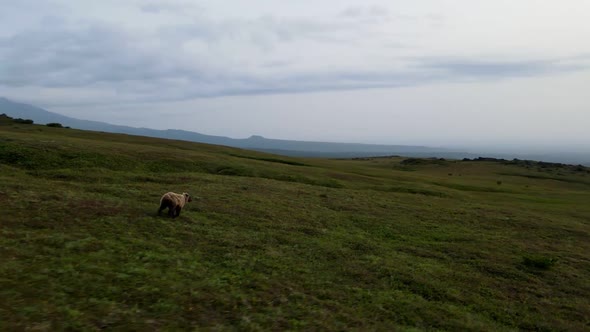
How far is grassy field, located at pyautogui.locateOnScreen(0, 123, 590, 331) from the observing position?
1073cm

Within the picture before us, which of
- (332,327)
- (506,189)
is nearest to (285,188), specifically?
(332,327)

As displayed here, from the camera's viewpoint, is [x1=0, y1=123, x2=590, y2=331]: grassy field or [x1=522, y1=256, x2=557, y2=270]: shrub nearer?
[x1=0, y1=123, x2=590, y2=331]: grassy field

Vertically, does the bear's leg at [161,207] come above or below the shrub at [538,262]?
above

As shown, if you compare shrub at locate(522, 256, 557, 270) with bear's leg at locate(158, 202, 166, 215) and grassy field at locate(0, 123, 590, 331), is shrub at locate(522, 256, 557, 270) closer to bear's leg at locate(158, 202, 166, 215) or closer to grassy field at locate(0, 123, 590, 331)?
grassy field at locate(0, 123, 590, 331)

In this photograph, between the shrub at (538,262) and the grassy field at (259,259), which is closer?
the grassy field at (259,259)

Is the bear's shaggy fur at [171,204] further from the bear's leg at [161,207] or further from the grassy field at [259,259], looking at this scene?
the grassy field at [259,259]

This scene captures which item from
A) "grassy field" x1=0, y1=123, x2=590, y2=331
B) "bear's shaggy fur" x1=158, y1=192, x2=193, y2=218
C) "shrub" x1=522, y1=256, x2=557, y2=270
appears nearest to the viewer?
"grassy field" x1=0, y1=123, x2=590, y2=331

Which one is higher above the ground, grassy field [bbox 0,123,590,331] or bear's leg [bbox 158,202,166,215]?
bear's leg [bbox 158,202,166,215]

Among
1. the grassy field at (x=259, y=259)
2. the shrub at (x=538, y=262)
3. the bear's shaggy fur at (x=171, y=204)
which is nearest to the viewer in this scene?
the grassy field at (x=259, y=259)

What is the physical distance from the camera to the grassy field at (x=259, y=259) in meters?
10.7

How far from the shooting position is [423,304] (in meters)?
14.2

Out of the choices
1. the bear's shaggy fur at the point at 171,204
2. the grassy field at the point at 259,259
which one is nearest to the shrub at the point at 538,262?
the grassy field at the point at 259,259

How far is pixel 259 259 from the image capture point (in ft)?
52.2

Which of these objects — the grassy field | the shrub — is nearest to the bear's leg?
the grassy field
